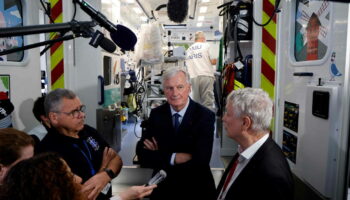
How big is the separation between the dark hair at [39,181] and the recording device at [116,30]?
0.50 meters

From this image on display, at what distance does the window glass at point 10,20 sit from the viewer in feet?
6.34

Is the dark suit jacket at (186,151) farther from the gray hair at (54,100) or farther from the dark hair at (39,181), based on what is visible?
the dark hair at (39,181)

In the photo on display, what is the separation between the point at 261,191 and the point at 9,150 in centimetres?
118

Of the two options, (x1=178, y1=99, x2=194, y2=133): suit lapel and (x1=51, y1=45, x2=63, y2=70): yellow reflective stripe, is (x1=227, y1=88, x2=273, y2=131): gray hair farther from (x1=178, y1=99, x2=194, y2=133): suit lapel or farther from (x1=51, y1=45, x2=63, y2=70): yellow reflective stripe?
(x1=51, y1=45, x2=63, y2=70): yellow reflective stripe

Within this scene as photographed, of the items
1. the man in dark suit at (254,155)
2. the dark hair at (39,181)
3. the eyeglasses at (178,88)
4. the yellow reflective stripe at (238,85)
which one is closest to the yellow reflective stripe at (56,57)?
the eyeglasses at (178,88)

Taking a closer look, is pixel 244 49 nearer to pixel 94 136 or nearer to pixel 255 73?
pixel 255 73

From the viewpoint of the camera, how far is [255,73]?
2.33 metres

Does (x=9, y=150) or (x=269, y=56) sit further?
(x=269, y=56)

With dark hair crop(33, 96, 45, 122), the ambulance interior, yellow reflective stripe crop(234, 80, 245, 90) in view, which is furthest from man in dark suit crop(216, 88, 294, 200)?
yellow reflective stripe crop(234, 80, 245, 90)

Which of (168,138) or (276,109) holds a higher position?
(276,109)

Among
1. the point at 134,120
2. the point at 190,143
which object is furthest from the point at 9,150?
the point at 134,120

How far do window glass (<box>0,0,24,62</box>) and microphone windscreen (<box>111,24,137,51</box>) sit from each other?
119cm

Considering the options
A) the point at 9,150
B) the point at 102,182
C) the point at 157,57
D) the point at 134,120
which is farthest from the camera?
the point at 134,120

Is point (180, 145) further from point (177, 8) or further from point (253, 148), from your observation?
point (177, 8)
